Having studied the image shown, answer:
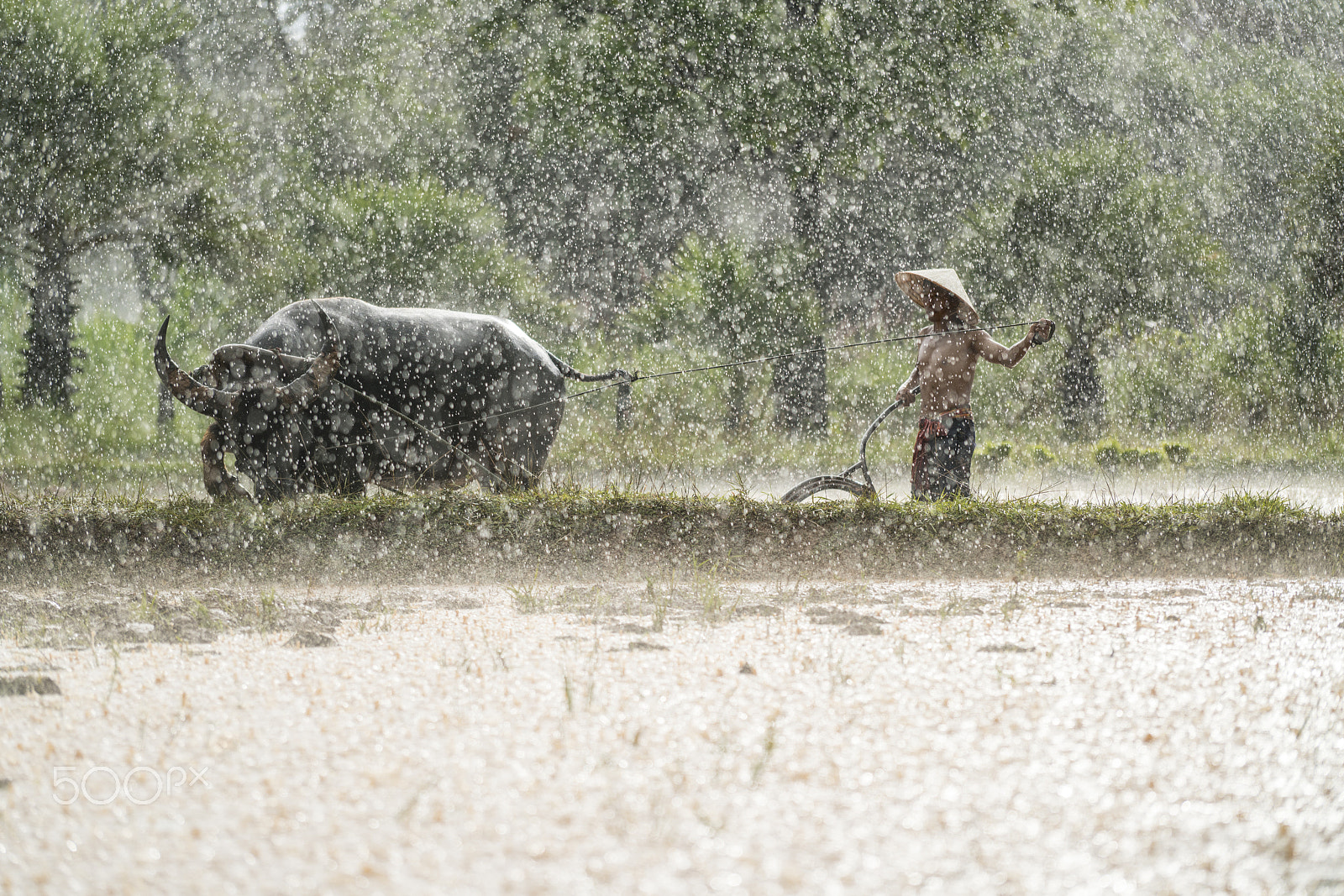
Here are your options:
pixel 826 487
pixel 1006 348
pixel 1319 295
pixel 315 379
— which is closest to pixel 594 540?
pixel 826 487

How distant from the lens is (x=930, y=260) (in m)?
25.3

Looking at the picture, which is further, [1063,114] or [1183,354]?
[1063,114]

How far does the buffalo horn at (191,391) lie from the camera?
7477mm

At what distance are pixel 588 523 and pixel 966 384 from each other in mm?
2741

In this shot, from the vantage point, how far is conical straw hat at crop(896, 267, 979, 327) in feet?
26.6

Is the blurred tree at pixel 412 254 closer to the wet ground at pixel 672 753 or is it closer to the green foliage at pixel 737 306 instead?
the green foliage at pixel 737 306

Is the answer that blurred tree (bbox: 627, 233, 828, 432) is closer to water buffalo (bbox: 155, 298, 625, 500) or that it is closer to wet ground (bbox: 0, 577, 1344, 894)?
water buffalo (bbox: 155, 298, 625, 500)

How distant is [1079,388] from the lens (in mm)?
20406

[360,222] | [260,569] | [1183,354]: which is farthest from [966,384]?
[1183,354]

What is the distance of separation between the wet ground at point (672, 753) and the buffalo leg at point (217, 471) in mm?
1880

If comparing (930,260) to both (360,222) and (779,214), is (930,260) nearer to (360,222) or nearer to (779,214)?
(779,214)

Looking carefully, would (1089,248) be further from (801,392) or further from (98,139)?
(98,139)

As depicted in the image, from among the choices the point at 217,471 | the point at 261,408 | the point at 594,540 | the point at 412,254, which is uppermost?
the point at 412,254
